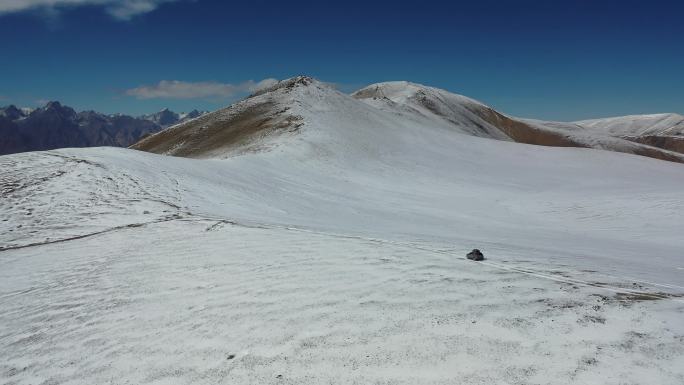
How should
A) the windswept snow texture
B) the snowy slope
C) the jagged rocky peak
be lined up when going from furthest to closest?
the snowy slope
the jagged rocky peak
the windswept snow texture

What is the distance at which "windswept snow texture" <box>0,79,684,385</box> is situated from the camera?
6.45 meters

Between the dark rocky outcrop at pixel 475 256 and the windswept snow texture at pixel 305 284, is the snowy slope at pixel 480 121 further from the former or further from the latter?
the dark rocky outcrop at pixel 475 256

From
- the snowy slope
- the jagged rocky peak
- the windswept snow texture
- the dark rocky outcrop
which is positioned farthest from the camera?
the snowy slope

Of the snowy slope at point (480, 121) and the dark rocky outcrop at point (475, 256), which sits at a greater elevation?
the snowy slope at point (480, 121)

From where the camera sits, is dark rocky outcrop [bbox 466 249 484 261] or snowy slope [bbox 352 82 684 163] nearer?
dark rocky outcrop [bbox 466 249 484 261]

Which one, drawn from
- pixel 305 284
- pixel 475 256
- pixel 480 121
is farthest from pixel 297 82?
pixel 480 121

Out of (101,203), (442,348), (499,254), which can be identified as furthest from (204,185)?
(442,348)

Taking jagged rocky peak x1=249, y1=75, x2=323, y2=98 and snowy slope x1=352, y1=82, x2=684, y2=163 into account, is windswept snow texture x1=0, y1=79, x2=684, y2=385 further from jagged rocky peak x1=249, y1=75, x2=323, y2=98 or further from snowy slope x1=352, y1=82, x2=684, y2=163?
snowy slope x1=352, y1=82, x2=684, y2=163

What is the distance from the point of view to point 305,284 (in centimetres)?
974

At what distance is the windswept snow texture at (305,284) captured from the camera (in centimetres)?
645

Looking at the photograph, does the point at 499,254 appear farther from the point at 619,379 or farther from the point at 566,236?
the point at 566,236

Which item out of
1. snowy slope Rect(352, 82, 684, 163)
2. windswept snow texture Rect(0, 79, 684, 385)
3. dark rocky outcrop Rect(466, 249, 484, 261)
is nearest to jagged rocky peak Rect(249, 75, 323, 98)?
snowy slope Rect(352, 82, 684, 163)

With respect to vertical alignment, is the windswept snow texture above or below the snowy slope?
below

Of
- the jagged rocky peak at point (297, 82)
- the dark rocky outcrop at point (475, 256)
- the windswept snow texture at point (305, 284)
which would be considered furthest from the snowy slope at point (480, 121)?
the dark rocky outcrop at point (475, 256)
